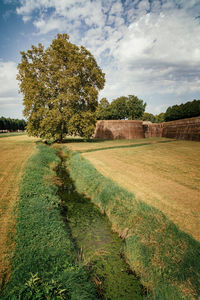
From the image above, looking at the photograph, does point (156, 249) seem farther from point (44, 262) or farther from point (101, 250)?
point (44, 262)

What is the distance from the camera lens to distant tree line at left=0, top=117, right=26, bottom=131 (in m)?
77.5

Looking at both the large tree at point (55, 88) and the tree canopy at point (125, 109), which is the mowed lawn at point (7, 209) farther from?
the tree canopy at point (125, 109)

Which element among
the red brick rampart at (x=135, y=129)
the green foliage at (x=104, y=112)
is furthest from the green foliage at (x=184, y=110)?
the green foliage at (x=104, y=112)

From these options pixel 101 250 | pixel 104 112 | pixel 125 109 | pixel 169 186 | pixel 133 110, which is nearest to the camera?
pixel 101 250

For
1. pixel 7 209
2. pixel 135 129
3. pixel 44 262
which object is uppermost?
pixel 135 129

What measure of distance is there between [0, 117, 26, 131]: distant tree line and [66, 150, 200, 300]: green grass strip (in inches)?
3554

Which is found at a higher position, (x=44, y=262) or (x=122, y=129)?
(x=122, y=129)

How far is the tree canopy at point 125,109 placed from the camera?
55081mm

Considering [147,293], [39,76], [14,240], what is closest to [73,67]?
[39,76]

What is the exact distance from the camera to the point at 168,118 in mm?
63062

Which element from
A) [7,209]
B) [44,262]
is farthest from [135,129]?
[44,262]

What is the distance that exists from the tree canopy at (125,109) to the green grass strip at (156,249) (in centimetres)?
5101

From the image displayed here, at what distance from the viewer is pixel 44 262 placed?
12.1ft

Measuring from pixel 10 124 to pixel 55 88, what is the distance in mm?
76906
